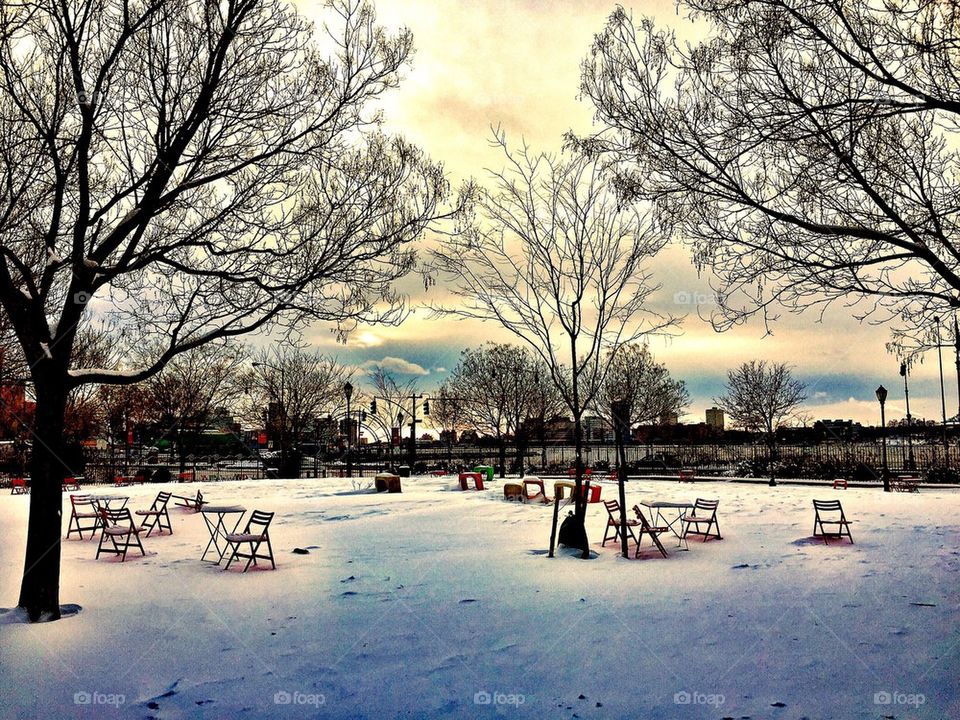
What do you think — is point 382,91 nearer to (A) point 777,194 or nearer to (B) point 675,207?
(B) point 675,207

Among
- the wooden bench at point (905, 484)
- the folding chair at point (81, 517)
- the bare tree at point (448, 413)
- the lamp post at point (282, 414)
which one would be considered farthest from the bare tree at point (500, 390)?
the folding chair at point (81, 517)

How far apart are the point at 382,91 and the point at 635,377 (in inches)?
1483

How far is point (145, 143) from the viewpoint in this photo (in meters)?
9.27

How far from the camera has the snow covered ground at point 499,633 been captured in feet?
19.3

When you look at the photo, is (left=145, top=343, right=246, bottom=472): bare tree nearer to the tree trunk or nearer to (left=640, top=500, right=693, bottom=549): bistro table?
(left=640, top=500, right=693, bottom=549): bistro table

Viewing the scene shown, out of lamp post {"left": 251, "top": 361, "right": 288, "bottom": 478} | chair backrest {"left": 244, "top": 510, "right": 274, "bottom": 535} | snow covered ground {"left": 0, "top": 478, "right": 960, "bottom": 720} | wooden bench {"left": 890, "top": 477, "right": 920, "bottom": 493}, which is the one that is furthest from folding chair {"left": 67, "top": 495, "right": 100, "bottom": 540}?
wooden bench {"left": 890, "top": 477, "right": 920, "bottom": 493}

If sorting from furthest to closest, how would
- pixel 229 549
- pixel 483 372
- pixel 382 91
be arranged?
1. pixel 483 372
2. pixel 229 549
3. pixel 382 91

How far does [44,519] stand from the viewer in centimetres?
823

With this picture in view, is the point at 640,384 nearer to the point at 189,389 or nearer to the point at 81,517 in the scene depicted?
the point at 189,389

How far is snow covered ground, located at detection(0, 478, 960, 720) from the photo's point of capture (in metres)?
5.89

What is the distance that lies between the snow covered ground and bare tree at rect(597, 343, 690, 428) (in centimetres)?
2895

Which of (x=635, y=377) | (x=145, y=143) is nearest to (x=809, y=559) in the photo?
(x=145, y=143)

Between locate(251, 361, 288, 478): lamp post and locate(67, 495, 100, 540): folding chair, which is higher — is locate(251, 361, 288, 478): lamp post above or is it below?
above

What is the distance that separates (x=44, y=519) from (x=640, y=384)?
41.2 meters
